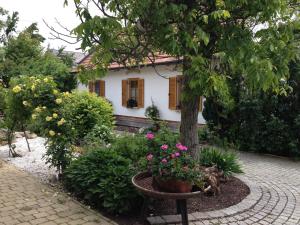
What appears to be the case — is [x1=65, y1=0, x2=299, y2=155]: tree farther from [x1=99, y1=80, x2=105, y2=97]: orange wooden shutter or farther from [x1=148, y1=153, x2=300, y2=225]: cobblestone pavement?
[x1=99, y1=80, x2=105, y2=97]: orange wooden shutter

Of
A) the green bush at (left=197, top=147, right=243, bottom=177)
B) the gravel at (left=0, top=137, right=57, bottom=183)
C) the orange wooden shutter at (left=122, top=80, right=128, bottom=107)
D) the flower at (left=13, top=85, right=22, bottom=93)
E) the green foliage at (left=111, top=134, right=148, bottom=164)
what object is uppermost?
the orange wooden shutter at (left=122, top=80, right=128, bottom=107)

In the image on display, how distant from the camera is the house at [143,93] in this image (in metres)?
13.8

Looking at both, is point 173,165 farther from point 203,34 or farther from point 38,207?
point 38,207

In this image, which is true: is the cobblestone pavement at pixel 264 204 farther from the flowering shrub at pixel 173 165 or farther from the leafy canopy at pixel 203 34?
the leafy canopy at pixel 203 34

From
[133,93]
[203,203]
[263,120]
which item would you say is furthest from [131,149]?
[133,93]

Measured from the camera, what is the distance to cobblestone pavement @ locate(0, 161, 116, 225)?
15.0 feet

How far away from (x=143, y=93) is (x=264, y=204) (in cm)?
1058

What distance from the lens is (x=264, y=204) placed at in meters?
5.32

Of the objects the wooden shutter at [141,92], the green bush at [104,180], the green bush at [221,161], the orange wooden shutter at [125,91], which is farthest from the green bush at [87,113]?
the orange wooden shutter at [125,91]

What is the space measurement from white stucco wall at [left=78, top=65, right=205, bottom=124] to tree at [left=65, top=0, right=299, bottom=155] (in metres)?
8.02

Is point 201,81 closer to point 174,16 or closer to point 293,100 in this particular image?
point 174,16

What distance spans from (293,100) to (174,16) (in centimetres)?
600

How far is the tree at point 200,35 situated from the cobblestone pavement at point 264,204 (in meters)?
1.62

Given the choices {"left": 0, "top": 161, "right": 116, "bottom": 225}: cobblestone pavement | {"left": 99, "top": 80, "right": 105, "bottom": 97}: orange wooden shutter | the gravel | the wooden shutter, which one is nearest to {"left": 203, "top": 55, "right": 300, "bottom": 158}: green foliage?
the gravel
